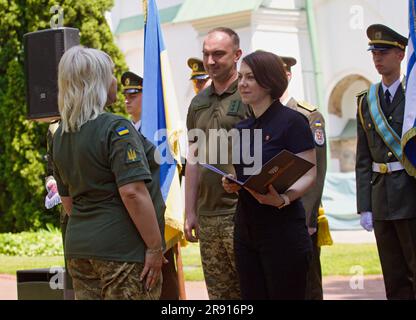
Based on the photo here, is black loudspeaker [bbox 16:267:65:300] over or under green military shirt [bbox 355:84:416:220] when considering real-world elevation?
under

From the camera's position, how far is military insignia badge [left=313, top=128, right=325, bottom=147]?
19.5ft

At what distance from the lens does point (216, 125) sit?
544cm

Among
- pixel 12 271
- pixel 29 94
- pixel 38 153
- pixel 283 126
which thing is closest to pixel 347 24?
pixel 38 153

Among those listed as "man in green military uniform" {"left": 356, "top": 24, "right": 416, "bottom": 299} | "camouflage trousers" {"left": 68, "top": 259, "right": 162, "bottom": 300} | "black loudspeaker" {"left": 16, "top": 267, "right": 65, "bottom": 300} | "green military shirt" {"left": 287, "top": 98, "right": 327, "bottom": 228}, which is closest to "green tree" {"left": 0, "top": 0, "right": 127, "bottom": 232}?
"black loudspeaker" {"left": 16, "top": 267, "right": 65, "bottom": 300}

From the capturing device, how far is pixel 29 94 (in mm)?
7508

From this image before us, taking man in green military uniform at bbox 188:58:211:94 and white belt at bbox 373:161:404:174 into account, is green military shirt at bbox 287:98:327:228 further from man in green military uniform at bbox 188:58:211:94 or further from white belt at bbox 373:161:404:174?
man in green military uniform at bbox 188:58:211:94

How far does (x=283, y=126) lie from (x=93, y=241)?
46.9 inches

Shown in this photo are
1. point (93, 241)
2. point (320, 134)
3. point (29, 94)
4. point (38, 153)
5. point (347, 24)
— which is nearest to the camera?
point (93, 241)

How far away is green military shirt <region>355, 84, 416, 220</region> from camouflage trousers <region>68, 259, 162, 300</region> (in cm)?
205

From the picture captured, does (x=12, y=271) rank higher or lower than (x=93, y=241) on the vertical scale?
lower

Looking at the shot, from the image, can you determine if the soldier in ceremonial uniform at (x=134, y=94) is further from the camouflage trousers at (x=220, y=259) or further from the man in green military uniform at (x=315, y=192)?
the camouflage trousers at (x=220, y=259)

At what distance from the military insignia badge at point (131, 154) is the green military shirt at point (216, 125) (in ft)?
3.98

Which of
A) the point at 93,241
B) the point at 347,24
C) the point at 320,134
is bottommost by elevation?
the point at 93,241
